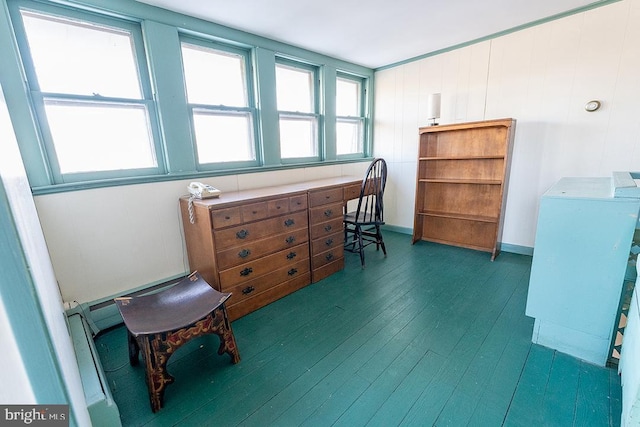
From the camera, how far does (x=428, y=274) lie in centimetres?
266

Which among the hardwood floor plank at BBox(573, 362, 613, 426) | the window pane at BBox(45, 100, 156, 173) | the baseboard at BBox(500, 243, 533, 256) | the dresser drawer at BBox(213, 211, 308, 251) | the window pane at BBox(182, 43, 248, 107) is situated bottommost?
the hardwood floor plank at BBox(573, 362, 613, 426)

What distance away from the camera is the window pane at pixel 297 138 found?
3.05 meters

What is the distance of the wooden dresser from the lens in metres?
1.94

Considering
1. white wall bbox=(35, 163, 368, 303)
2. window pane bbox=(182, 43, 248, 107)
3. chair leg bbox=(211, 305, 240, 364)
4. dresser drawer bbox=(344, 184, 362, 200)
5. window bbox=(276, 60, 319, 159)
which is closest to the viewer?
chair leg bbox=(211, 305, 240, 364)

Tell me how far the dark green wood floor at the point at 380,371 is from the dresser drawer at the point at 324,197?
820 mm

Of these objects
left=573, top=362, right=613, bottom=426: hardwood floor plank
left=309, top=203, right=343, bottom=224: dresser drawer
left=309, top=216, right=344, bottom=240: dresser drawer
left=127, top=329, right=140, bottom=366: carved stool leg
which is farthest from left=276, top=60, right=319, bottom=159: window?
left=573, top=362, right=613, bottom=426: hardwood floor plank

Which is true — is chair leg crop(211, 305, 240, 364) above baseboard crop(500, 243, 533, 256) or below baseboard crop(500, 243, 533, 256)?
above

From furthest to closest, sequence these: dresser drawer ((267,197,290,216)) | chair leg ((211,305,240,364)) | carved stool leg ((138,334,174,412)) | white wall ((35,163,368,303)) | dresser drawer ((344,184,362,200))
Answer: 1. dresser drawer ((344,184,362,200))
2. dresser drawer ((267,197,290,216))
3. white wall ((35,163,368,303))
4. chair leg ((211,305,240,364))
5. carved stool leg ((138,334,174,412))

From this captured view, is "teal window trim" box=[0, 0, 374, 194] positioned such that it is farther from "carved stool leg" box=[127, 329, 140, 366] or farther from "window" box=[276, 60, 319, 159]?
"carved stool leg" box=[127, 329, 140, 366]

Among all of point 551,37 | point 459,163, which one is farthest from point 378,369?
point 551,37

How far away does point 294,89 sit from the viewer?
3.10 metres

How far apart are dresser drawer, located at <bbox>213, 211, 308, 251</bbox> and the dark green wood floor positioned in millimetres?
579

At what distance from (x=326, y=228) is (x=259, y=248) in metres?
0.74

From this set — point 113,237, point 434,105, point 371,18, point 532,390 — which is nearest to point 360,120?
point 434,105
